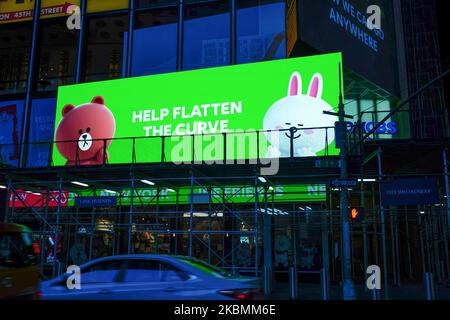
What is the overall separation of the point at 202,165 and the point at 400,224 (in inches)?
434

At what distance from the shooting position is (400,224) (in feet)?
71.5

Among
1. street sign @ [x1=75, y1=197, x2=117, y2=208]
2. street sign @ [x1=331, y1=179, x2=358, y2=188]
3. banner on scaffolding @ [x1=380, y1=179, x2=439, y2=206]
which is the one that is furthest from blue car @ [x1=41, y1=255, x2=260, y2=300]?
banner on scaffolding @ [x1=380, y1=179, x2=439, y2=206]

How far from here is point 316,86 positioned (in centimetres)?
1892

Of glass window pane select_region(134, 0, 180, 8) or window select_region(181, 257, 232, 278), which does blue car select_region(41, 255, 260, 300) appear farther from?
glass window pane select_region(134, 0, 180, 8)

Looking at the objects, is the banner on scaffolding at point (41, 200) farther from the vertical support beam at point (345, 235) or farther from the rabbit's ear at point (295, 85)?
the vertical support beam at point (345, 235)

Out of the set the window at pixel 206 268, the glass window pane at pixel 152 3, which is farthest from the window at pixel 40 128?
the window at pixel 206 268

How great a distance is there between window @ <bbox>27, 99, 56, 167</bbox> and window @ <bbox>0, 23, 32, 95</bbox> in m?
1.91

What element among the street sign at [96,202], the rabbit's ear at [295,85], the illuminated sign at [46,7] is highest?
the illuminated sign at [46,7]

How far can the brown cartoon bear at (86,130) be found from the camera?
21734 millimetres

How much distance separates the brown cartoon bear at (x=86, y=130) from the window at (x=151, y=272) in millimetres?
14071

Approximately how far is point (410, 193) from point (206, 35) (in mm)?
13504

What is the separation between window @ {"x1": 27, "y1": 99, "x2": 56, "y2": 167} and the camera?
2489 cm

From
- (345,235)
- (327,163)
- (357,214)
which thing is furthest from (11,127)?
(345,235)
